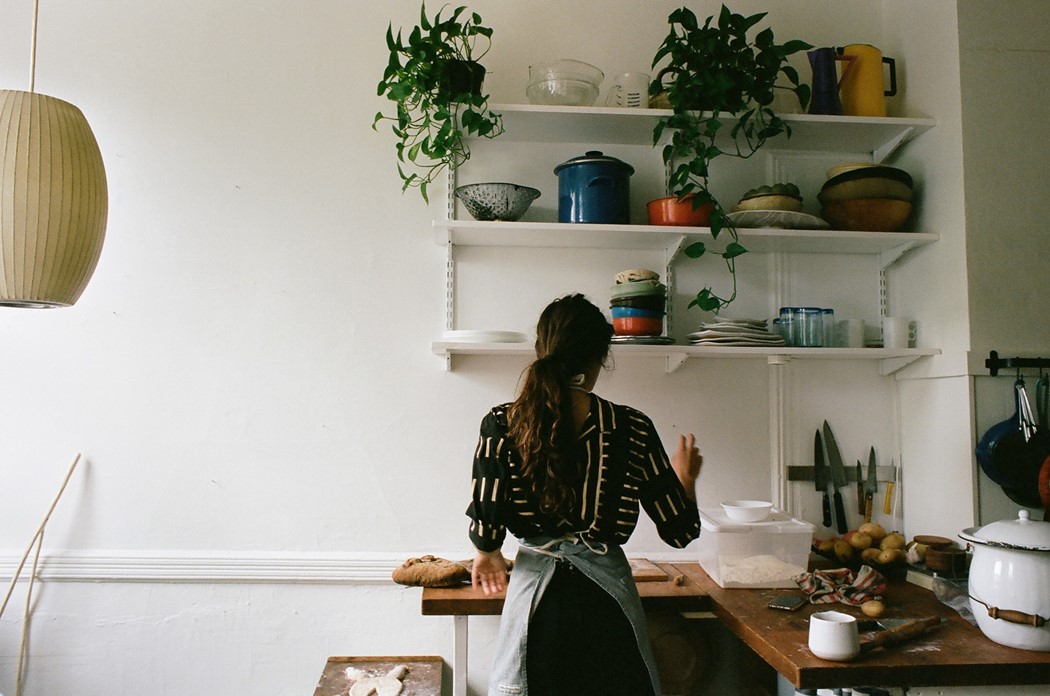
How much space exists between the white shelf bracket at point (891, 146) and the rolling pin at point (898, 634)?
1.67 meters

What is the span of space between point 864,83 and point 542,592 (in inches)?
82.9

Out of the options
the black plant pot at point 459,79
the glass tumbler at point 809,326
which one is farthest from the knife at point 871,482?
the black plant pot at point 459,79

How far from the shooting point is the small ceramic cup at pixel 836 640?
66.2 inches

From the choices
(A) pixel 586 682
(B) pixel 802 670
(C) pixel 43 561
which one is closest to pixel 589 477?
(A) pixel 586 682

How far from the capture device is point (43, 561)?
262 centimetres

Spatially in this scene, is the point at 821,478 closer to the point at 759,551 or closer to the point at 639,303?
the point at 759,551

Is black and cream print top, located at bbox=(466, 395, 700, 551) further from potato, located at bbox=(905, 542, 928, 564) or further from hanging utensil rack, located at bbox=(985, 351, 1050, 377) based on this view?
hanging utensil rack, located at bbox=(985, 351, 1050, 377)

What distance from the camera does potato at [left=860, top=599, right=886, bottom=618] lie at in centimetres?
202

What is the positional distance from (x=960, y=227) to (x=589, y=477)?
5.17 feet

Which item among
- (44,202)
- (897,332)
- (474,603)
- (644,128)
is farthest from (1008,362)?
(44,202)

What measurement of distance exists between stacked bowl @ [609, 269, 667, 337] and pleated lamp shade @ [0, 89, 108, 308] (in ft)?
4.98

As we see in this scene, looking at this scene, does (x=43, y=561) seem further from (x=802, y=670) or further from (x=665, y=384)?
(x=802, y=670)

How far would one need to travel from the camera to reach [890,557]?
7.97 ft

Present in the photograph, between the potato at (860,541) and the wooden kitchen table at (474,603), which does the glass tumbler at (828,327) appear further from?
the wooden kitchen table at (474,603)
